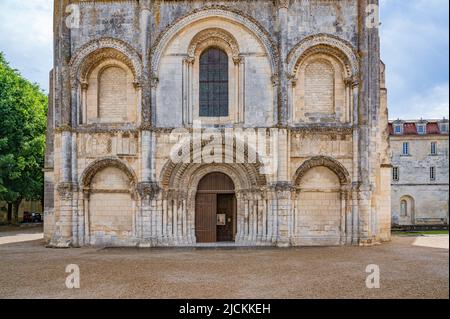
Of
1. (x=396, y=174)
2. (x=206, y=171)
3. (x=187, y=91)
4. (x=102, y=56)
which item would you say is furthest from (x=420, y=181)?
(x=102, y=56)

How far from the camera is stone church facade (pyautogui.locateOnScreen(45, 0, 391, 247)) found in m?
17.3

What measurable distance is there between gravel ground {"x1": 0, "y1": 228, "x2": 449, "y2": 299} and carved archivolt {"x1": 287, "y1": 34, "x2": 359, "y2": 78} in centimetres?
764

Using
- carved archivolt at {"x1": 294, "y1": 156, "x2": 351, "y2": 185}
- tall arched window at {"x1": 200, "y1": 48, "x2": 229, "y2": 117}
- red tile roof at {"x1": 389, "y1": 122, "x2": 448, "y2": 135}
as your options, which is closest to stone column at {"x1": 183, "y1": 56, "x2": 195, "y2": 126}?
tall arched window at {"x1": 200, "y1": 48, "x2": 229, "y2": 117}

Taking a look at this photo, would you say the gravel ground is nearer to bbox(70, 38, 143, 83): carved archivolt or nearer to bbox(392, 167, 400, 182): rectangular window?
bbox(70, 38, 143, 83): carved archivolt

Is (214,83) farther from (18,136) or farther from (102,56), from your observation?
(18,136)

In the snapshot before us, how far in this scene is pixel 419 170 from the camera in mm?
40875

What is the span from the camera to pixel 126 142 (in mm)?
17766

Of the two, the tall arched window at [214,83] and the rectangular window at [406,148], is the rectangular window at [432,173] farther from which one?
the tall arched window at [214,83]

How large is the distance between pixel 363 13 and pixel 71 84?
1310 centimetres

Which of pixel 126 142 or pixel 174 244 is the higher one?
pixel 126 142

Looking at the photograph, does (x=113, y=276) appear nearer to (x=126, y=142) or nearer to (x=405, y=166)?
(x=126, y=142)

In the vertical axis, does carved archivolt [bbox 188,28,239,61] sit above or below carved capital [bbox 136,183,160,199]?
above

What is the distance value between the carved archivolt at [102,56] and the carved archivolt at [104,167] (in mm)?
3667
